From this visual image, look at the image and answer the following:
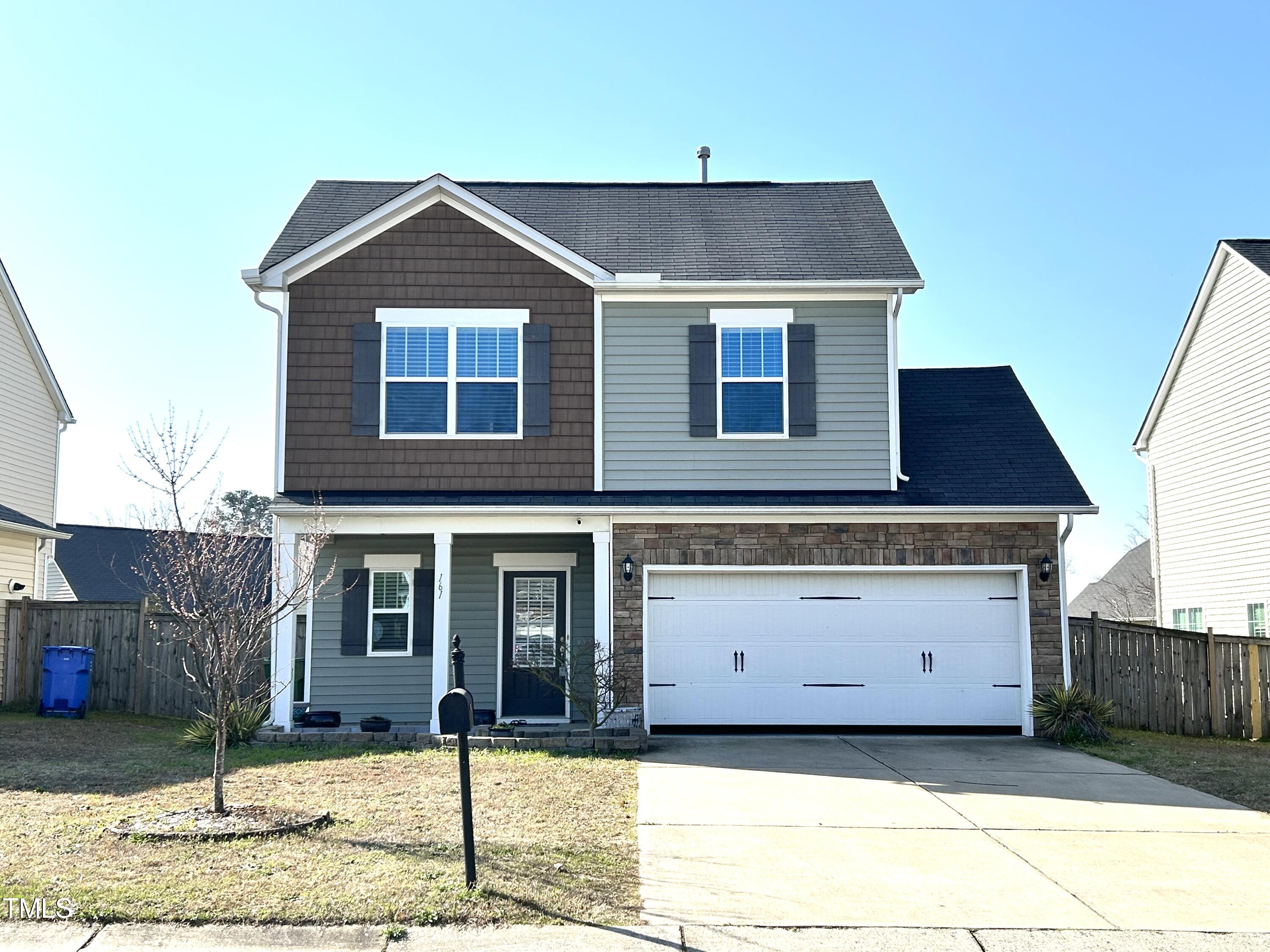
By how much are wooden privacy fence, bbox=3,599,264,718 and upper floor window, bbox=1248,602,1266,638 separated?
15.9m

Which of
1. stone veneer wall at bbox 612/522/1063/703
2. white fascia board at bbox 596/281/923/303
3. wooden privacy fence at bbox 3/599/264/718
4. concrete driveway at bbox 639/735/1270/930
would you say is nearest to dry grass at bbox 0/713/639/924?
concrete driveway at bbox 639/735/1270/930

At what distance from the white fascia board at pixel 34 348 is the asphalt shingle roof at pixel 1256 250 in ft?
69.6

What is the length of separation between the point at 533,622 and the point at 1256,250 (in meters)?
13.8

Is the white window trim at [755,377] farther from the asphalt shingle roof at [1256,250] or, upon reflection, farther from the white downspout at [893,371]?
the asphalt shingle roof at [1256,250]

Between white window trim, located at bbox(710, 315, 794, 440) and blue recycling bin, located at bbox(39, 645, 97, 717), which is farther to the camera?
blue recycling bin, located at bbox(39, 645, 97, 717)

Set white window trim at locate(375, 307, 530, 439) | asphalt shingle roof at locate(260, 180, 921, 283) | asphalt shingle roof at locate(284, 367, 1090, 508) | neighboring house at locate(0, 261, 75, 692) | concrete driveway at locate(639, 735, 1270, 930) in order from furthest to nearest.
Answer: neighboring house at locate(0, 261, 75, 692), asphalt shingle roof at locate(260, 180, 921, 283), white window trim at locate(375, 307, 530, 439), asphalt shingle roof at locate(284, 367, 1090, 508), concrete driveway at locate(639, 735, 1270, 930)

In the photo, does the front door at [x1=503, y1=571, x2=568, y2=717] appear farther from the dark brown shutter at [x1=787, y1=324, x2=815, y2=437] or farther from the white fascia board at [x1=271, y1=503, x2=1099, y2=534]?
the dark brown shutter at [x1=787, y1=324, x2=815, y2=437]

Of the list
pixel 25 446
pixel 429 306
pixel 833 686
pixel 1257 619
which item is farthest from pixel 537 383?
pixel 1257 619

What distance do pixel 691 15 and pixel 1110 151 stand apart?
8.77 metres

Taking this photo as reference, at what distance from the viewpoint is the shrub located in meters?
11.6

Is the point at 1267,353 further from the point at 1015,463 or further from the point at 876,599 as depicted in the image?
the point at 876,599

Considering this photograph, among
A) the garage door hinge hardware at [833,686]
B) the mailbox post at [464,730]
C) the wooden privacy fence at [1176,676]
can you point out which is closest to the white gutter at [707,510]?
the garage door hinge hardware at [833,686]

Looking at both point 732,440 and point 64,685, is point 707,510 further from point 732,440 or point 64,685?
point 64,685

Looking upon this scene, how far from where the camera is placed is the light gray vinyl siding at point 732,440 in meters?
13.4
